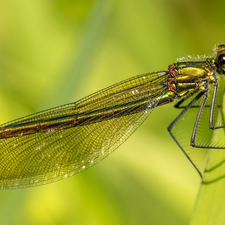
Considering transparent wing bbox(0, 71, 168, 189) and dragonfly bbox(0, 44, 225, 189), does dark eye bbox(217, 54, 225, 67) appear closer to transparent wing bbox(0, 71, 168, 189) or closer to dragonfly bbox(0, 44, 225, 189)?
dragonfly bbox(0, 44, 225, 189)

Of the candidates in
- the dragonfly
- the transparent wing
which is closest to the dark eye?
the dragonfly

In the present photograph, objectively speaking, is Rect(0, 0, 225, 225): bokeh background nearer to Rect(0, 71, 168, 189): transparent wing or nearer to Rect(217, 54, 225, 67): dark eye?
Rect(0, 71, 168, 189): transparent wing

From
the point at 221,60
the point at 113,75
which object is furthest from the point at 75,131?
the point at 221,60

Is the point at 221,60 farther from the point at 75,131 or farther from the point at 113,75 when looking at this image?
the point at 75,131

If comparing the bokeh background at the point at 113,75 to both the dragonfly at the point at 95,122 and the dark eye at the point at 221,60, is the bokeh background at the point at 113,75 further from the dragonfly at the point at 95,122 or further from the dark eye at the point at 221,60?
the dark eye at the point at 221,60

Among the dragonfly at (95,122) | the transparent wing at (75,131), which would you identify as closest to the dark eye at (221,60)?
the dragonfly at (95,122)

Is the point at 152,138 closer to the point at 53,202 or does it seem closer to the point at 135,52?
the point at 135,52
